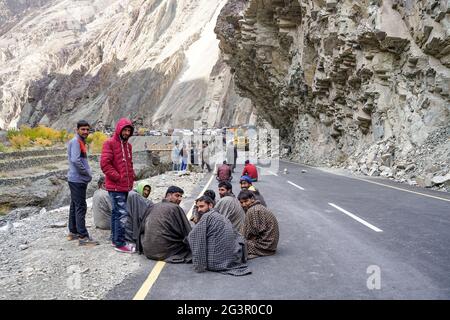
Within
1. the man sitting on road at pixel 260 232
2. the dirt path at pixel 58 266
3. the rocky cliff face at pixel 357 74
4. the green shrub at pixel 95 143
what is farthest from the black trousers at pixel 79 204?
the green shrub at pixel 95 143

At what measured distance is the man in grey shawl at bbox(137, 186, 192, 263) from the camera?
6.14m

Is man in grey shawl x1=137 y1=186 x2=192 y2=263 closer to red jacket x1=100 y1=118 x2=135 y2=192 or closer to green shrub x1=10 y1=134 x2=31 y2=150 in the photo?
red jacket x1=100 y1=118 x2=135 y2=192

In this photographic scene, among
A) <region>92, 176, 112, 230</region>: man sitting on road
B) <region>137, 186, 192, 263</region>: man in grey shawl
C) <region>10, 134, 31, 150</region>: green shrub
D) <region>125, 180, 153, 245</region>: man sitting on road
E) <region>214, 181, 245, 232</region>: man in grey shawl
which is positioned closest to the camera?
<region>137, 186, 192, 263</region>: man in grey shawl

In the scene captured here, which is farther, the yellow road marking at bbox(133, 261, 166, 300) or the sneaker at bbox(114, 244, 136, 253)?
the sneaker at bbox(114, 244, 136, 253)

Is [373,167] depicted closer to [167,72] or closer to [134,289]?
[134,289]

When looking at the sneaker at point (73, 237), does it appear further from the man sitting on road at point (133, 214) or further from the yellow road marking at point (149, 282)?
the yellow road marking at point (149, 282)

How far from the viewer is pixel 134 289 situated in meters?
4.96

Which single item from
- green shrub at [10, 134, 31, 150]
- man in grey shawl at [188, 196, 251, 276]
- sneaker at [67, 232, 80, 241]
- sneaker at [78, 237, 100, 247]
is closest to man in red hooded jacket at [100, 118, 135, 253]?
sneaker at [78, 237, 100, 247]

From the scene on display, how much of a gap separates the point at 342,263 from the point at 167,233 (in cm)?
250

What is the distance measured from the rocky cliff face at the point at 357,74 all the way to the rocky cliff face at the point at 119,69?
4246 centimetres

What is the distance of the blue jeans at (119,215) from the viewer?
6695mm

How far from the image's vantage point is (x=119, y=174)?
21.6 feet

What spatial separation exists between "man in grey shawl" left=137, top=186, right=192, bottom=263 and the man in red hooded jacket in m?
0.61
